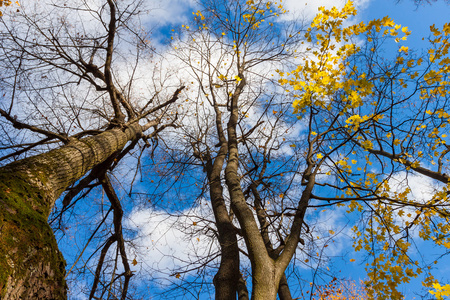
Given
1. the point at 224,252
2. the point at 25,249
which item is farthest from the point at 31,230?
the point at 224,252

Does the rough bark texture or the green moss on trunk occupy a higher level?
the rough bark texture

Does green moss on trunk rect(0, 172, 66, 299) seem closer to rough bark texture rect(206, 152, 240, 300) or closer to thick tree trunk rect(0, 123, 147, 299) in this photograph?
thick tree trunk rect(0, 123, 147, 299)

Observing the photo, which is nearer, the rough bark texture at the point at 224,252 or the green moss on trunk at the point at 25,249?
the green moss on trunk at the point at 25,249

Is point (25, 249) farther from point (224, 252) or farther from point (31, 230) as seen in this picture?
point (224, 252)

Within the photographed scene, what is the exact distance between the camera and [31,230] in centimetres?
134

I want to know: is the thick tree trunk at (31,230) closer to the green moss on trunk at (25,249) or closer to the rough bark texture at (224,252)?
the green moss on trunk at (25,249)

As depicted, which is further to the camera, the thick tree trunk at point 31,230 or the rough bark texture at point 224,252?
the rough bark texture at point 224,252

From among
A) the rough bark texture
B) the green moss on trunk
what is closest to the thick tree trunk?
the green moss on trunk

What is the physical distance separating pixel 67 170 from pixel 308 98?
2.33m

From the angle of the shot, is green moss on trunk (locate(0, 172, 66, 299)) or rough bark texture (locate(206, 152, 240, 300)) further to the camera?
rough bark texture (locate(206, 152, 240, 300))

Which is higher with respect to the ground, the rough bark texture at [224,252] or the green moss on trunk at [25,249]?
the rough bark texture at [224,252]

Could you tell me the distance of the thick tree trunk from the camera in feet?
3.76

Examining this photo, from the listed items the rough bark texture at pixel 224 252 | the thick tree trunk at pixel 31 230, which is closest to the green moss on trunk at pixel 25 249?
the thick tree trunk at pixel 31 230

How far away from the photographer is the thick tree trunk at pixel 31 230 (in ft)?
3.76
